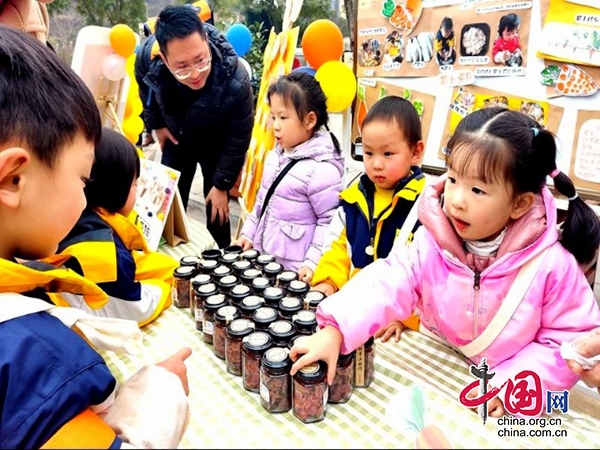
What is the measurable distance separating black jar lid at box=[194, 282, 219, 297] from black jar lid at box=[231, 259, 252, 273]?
0.39 ft

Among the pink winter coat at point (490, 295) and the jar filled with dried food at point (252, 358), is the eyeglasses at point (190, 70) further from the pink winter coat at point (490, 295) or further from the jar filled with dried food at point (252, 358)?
the jar filled with dried food at point (252, 358)

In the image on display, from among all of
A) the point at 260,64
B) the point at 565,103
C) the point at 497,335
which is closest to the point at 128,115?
the point at 565,103

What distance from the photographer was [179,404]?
0.73 m

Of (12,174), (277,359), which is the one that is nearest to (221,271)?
(277,359)

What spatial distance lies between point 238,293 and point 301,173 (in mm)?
770

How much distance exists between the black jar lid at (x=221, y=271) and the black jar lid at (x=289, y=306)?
27 centimetres

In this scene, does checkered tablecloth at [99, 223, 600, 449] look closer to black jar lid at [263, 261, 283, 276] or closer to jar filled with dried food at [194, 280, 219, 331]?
jar filled with dried food at [194, 280, 219, 331]

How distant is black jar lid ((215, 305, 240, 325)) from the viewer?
106 centimetres

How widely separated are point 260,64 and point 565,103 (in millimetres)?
6062

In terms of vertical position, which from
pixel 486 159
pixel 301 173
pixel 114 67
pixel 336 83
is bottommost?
pixel 301 173

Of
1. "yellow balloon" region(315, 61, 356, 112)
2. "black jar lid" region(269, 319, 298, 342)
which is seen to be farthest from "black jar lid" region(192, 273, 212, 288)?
"yellow balloon" region(315, 61, 356, 112)

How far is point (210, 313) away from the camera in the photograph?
3.71 feet

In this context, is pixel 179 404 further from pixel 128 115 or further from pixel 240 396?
pixel 128 115

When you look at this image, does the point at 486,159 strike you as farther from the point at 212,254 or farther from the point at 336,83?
the point at 336,83
